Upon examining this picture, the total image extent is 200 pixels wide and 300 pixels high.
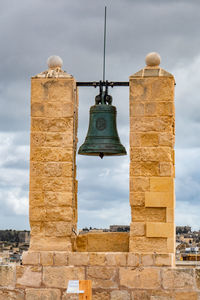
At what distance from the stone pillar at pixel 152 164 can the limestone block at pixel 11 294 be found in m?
1.67

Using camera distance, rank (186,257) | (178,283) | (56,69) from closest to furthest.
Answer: (178,283), (56,69), (186,257)

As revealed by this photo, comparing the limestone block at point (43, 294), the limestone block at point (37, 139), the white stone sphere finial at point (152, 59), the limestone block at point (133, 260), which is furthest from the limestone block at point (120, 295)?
the white stone sphere finial at point (152, 59)

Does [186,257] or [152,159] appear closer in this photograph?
[152,159]

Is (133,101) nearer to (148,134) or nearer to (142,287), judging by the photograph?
(148,134)

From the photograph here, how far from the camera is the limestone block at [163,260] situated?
10.3m

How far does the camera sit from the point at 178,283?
33.7 ft

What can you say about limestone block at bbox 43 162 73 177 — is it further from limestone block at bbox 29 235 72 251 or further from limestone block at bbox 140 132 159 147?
limestone block at bbox 140 132 159 147

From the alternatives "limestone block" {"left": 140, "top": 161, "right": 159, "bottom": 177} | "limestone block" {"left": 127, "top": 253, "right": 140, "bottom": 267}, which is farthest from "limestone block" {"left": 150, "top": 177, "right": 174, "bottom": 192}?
"limestone block" {"left": 127, "top": 253, "right": 140, "bottom": 267}

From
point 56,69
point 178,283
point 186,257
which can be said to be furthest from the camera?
point 186,257

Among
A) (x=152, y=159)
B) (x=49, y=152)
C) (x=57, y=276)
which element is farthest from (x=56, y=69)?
(x=57, y=276)

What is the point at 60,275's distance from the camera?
10.4 m

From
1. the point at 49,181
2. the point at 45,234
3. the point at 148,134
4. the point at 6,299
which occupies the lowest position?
the point at 6,299

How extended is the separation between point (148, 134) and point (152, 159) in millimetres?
363

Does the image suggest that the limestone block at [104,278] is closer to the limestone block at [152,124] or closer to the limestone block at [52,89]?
the limestone block at [152,124]
